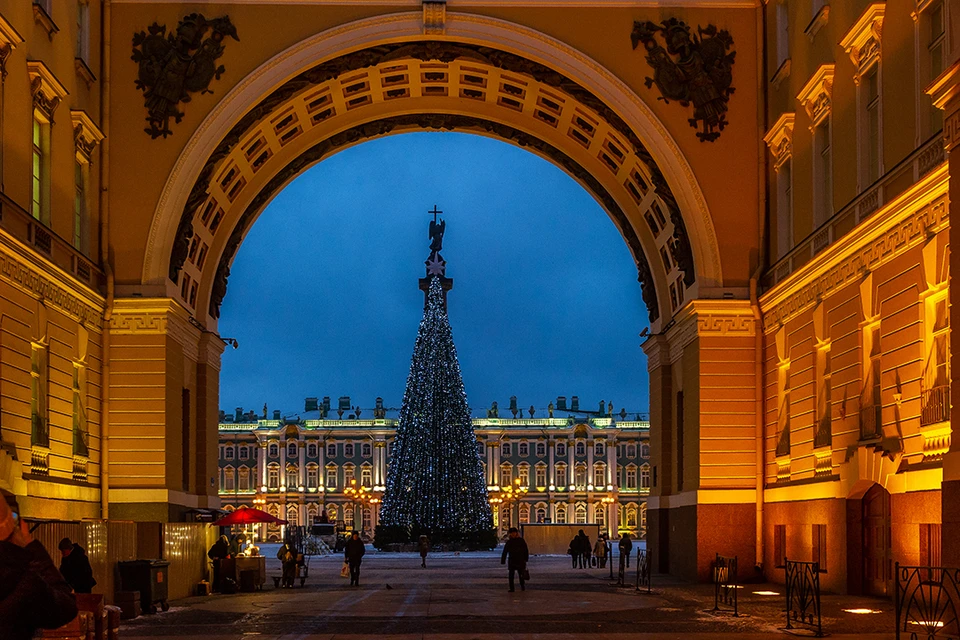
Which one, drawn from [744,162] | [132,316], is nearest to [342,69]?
Answer: [132,316]

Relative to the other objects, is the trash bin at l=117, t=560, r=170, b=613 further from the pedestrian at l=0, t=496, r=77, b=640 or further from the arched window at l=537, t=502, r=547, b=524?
the arched window at l=537, t=502, r=547, b=524

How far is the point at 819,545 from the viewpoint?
1218 inches

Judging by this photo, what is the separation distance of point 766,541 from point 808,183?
918cm

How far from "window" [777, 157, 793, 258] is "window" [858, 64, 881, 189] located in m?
6.09

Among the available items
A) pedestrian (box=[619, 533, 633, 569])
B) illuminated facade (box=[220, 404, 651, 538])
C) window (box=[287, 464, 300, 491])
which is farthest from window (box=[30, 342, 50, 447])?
window (box=[287, 464, 300, 491])

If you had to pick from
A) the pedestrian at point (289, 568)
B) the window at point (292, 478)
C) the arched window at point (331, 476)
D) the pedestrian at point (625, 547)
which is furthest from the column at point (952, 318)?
the window at point (292, 478)

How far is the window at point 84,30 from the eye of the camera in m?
34.9

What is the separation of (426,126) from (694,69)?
31.8ft

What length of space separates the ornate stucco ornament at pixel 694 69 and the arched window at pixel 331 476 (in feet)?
406

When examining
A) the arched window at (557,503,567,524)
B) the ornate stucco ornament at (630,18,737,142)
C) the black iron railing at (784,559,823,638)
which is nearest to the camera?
the black iron railing at (784,559,823,638)

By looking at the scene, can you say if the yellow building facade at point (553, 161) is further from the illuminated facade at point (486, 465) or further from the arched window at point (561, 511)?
the arched window at point (561, 511)

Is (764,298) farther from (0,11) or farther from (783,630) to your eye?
(0,11)

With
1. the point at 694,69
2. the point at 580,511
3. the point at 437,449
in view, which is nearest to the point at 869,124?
the point at 694,69

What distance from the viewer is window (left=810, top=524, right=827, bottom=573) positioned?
30453 mm
